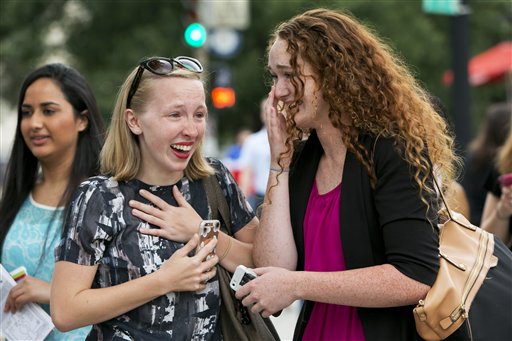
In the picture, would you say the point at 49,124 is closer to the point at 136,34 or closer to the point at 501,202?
the point at 501,202

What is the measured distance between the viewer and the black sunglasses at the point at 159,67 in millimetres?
3393

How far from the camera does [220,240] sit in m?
3.43

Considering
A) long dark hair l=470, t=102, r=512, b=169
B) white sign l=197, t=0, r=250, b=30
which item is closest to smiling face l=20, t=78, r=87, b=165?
long dark hair l=470, t=102, r=512, b=169

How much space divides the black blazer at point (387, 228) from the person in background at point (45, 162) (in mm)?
1643

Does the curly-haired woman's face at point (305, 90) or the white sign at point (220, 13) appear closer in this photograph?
the curly-haired woman's face at point (305, 90)

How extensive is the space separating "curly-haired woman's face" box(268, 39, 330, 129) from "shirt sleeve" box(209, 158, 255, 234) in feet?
1.63

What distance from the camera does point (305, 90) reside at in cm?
315

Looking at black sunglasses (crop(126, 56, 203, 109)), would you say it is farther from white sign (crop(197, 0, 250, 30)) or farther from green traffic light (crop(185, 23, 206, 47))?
white sign (crop(197, 0, 250, 30))

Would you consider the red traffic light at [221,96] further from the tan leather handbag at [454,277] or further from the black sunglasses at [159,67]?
the tan leather handbag at [454,277]

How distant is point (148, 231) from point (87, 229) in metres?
0.22

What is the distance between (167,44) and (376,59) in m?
18.9

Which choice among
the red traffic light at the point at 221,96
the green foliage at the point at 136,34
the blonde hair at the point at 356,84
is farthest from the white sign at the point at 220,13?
the blonde hair at the point at 356,84

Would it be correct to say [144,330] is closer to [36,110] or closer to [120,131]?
[120,131]

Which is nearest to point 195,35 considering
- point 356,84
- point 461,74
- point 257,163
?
point 257,163
